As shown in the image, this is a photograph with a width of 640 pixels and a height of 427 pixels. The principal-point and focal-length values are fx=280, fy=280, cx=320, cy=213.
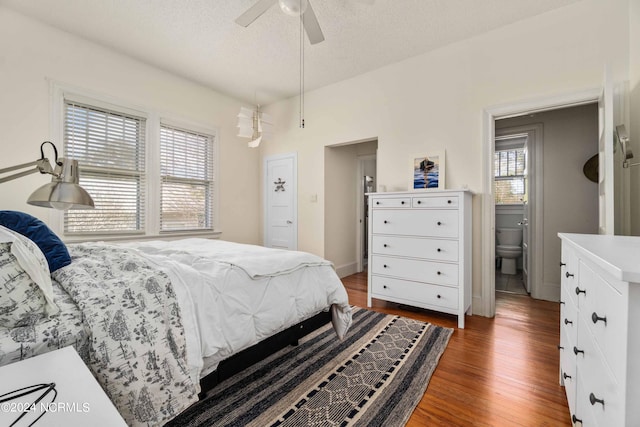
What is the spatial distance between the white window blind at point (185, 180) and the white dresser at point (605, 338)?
3891mm

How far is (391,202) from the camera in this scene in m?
2.93

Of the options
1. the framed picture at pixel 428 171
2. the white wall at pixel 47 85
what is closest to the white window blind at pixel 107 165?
the white wall at pixel 47 85

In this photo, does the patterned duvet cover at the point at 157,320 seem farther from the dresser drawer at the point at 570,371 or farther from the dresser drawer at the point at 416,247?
the dresser drawer at the point at 416,247

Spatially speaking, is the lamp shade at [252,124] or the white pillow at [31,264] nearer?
the white pillow at [31,264]

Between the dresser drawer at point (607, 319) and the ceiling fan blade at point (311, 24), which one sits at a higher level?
the ceiling fan blade at point (311, 24)

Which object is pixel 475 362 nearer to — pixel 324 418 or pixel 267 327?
pixel 324 418

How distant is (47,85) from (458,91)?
4111 millimetres

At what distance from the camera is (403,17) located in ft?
8.50

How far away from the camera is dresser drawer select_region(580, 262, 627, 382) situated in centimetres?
66

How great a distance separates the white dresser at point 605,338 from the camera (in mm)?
626

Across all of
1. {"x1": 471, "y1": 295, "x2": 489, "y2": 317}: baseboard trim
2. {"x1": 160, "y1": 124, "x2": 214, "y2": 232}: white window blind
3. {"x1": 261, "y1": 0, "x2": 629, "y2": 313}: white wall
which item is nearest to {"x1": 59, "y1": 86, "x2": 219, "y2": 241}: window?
{"x1": 160, "y1": 124, "x2": 214, "y2": 232}: white window blind

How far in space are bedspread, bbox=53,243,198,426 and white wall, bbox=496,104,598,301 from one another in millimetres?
3921

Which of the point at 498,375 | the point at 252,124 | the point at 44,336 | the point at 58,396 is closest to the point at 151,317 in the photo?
the point at 44,336

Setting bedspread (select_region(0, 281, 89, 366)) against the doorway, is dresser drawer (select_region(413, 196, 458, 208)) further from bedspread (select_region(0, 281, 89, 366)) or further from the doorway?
bedspread (select_region(0, 281, 89, 366))
